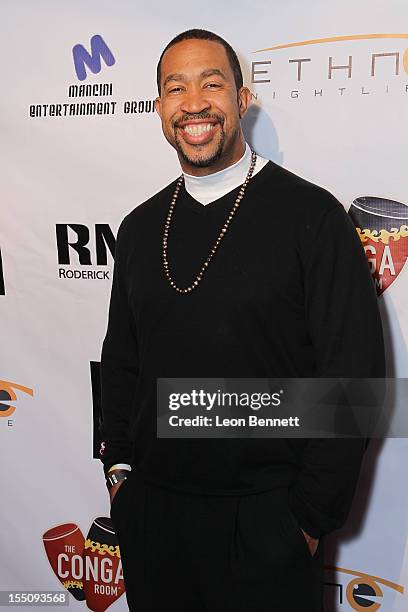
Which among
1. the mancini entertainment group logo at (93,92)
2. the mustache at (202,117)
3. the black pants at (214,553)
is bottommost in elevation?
the black pants at (214,553)

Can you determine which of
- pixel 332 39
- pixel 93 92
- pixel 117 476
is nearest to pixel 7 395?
pixel 117 476

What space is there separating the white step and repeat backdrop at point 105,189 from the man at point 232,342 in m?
0.26

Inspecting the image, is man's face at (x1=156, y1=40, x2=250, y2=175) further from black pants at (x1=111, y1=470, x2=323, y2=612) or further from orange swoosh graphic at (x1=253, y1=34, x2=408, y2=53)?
black pants at (x1=111, y1=470, x2=323, y2=612)

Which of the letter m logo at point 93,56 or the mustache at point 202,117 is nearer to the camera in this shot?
the mustache at point 202,117

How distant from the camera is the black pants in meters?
1.35

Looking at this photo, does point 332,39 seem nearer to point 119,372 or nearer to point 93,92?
point 93,92

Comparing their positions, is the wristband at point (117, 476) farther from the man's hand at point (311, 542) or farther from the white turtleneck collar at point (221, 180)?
the white turtleneck collar at point (221, 180)

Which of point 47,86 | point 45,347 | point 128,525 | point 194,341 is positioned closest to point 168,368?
point 194,341

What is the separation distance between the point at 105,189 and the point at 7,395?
1.89 ft

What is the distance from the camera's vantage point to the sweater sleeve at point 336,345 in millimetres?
1320

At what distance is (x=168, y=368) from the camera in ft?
4.78

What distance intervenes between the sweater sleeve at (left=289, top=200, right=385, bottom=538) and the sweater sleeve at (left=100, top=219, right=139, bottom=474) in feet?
1.34

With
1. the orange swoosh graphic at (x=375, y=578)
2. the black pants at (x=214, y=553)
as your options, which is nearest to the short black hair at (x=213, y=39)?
the black pants at (x=214, y=553)

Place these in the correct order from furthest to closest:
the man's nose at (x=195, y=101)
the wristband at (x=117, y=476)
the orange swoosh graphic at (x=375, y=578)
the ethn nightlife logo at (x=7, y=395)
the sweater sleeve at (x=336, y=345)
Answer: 1. the ethn nightlife logo at (x=7, y=395)
2. the orange swoosh graphic at (x=375, y=578)
3. the wristband at (x=117, y=476)
4. the man's nose at (x=195, y=101)
5. the sweater sleeve at (x=336, y=345)
